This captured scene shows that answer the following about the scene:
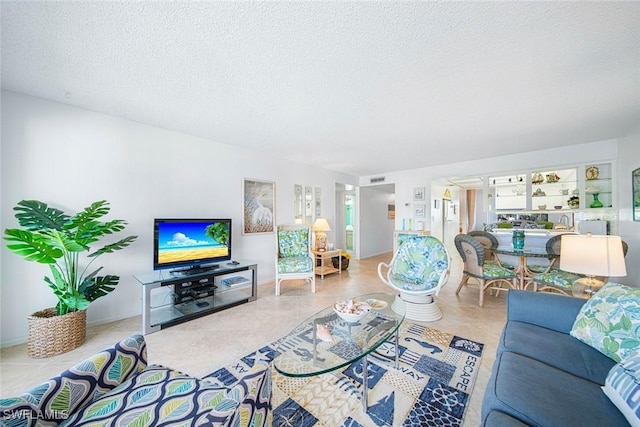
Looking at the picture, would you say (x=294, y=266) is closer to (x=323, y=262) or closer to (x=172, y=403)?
(x=323, y=262)

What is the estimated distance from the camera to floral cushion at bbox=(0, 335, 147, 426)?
2.61 feet

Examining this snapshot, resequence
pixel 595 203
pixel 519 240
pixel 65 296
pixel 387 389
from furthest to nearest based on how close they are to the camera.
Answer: pixel 595 203 → pixel 519 240 → pixel 65 296 → pixel 387 389

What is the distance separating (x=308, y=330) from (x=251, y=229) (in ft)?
8.38

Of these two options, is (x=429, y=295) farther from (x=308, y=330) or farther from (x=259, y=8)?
(x=259, y=8)

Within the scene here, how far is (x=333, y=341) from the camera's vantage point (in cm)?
161

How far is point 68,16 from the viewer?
1350mm

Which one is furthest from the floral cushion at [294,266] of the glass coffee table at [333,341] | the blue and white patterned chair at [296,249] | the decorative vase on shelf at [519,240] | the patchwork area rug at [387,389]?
the decorative vase on shelf at [519,240]

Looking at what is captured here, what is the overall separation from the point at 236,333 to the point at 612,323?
2.83 meters

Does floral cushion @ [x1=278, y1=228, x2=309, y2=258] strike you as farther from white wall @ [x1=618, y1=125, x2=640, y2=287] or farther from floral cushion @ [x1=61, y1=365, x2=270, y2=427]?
white wall @ [x1=618, y1=125, x2=640, y2=287]

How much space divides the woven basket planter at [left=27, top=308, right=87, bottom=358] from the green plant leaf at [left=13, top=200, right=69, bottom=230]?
31.9 inches

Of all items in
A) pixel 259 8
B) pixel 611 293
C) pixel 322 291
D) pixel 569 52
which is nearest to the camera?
pixel 259 8

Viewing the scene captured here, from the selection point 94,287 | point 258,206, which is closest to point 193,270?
point 94,287

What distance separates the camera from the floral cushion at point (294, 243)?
4016mm

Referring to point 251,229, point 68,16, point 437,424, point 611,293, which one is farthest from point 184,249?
point 611,293
